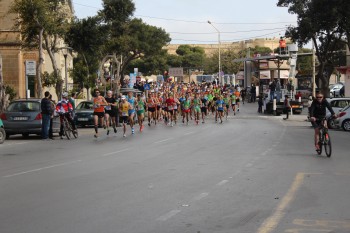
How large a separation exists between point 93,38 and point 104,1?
14644 mm

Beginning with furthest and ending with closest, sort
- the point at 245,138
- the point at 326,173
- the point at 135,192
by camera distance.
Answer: the point at 245,138 → the point at 326,173 → the point at 135,192

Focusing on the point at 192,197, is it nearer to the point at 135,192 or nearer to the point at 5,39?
the point at 135,192

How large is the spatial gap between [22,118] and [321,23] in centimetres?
2975

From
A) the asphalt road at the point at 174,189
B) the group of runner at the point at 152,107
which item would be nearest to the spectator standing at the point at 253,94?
the group of runner at the point at 152,107

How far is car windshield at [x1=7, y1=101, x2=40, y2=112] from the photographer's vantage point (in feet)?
77.3

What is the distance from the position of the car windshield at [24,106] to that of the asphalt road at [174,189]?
17.2 feet

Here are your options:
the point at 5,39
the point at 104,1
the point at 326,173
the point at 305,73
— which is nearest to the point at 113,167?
the point at 326,173

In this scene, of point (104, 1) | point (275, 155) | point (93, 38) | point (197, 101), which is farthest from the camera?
point (104, 1)

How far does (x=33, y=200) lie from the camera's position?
9.23m

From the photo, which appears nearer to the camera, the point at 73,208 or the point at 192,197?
the point at 73,208

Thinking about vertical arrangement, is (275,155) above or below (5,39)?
below

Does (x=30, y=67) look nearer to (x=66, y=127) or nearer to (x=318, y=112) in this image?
(x=66, y=127)

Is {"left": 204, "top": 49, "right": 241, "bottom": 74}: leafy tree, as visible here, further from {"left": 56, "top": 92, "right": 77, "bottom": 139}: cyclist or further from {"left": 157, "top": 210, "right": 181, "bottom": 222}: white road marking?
{"left": 157, "top": 210, "right": 181, "bottom": 222}: white road marking

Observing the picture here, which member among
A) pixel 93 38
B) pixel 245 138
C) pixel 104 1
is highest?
pixel 104 1
